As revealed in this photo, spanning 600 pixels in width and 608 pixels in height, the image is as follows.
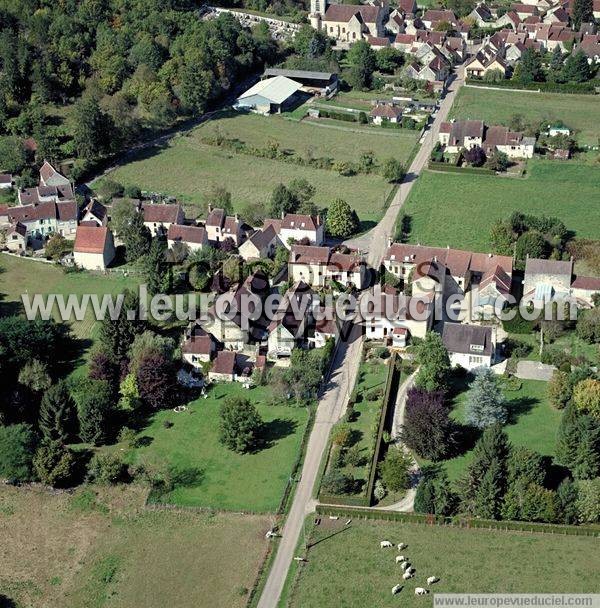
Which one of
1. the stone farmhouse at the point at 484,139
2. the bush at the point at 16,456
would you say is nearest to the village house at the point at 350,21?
the stone farmhouse at the point at 484,139

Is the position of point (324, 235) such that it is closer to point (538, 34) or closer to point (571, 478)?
point (571, 478)

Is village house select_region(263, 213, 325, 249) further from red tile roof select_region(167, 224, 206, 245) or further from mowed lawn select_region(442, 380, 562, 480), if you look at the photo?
mowed lawn select_region(442, 380, 562, 480)

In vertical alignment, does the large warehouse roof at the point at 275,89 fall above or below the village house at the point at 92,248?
above

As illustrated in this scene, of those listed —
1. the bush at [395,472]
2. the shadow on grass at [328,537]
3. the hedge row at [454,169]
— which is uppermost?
the hedge row at [454,169]

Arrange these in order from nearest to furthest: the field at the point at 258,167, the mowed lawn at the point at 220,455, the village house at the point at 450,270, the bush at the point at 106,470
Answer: the mowed lawn at the point at 220,455 < the bush at the point at 106,470 < the village house at the point at 450,270 < the field at the point at 258,167

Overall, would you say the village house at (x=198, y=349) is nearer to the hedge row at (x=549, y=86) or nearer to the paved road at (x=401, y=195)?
the paved road at (x=401, y=195)

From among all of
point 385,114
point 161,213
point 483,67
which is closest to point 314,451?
point 161,213

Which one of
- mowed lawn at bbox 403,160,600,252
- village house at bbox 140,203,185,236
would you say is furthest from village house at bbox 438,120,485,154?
village house at bbox 140,203,185,236

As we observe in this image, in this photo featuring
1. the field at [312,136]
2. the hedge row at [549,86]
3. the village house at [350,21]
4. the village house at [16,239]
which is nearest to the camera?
the village house at [16,239]

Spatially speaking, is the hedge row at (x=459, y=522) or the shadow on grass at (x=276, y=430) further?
the shadow on grass at (x=276, y=430)
